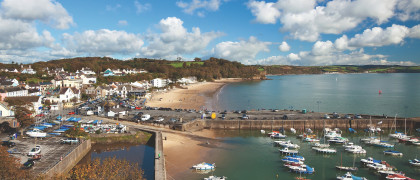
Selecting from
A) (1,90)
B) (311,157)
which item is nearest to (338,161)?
(311,157)

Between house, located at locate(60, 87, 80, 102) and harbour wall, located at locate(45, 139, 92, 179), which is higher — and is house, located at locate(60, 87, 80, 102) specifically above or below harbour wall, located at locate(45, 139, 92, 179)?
above

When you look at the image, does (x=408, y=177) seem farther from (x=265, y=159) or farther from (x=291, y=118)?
(x=291, y=118)

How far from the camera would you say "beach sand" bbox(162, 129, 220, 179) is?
26223mm

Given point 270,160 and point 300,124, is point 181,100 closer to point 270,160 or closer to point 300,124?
point 300,124

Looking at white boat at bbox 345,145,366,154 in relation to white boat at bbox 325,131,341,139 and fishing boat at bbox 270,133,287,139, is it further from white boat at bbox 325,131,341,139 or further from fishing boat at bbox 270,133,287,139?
fishing boat at bbox 270,133,287,139

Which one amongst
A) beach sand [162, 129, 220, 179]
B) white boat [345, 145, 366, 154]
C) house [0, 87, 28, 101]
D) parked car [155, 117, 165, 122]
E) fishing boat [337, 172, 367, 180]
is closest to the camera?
fishing boat [337, 172, 367, 180]

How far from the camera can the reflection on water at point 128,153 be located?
27.5 meters

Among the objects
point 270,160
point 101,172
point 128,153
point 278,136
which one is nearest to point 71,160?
point 128,153

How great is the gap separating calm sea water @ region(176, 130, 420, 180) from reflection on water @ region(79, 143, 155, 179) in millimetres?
5049

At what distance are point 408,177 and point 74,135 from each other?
34769 millimetres

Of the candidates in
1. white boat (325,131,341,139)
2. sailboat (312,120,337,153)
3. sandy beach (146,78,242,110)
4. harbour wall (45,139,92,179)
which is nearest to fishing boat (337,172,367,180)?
sailboat (312,120,337,153)

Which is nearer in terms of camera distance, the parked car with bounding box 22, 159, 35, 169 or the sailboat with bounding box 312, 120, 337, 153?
the parked car with bounding box 22, 159, 35, 169

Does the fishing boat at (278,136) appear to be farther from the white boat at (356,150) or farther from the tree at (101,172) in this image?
the tree at (101,172)

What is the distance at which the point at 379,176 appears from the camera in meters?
25.3
